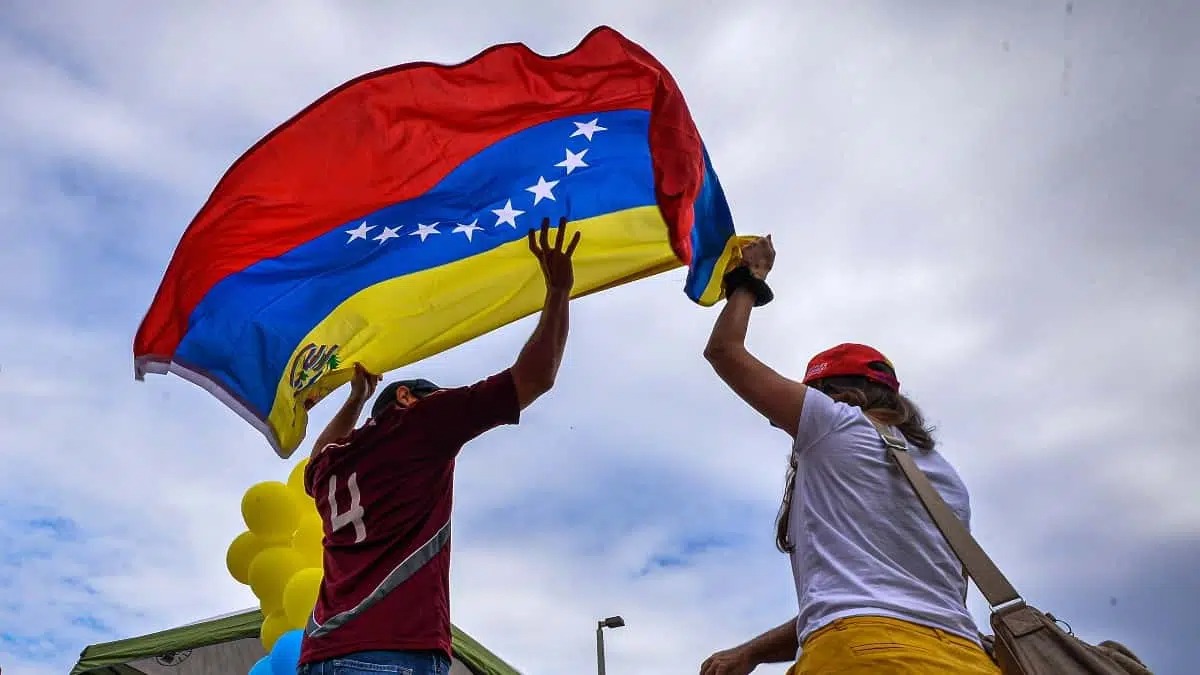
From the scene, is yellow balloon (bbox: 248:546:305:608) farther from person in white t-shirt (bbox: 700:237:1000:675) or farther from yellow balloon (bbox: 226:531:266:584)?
person in white t-shirt (bbox: 700:237:1000:675)

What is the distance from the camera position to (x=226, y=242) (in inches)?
167

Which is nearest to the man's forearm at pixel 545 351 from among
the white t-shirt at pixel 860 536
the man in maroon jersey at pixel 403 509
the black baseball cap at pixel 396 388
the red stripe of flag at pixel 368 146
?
the man in maroon jersey at pixel 403 509

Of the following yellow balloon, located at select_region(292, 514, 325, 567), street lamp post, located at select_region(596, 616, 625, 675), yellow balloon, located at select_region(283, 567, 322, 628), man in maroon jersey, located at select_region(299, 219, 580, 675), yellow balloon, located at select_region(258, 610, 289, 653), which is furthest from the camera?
street lamp post, located at select_region(596, 616, 625, 675)

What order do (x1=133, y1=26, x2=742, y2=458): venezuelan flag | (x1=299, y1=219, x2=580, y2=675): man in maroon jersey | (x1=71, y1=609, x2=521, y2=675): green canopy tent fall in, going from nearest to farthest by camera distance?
(x1=299, y1=219, x2=580, y2=675): man in maroon jersey < (x1=133, y1=26, x2=742, y2=458): venezuelan flag < (x1=71, y1=609, x2=521, y2=675): green canopy tent

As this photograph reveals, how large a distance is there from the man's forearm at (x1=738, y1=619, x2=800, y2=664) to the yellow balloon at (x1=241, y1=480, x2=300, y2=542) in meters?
4.43

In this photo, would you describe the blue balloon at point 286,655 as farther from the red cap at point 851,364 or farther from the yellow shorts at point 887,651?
the yellow shorts at point 887,651

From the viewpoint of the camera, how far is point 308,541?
21.0 ft

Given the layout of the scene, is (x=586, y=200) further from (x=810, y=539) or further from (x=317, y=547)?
(x=317, y=547)

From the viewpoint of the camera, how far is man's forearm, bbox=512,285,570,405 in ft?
10.0

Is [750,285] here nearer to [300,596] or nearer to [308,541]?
[300,596]

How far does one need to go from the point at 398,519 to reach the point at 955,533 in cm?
162

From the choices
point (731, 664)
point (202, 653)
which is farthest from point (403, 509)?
point (202, 653)

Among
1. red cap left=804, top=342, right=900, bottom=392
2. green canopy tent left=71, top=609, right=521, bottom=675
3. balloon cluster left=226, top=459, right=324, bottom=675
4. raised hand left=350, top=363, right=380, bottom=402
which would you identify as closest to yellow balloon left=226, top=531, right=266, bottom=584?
balloon cluster left=226, top=459, right=324, bottom=675

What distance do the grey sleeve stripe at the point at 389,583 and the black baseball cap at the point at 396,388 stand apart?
49 cm
